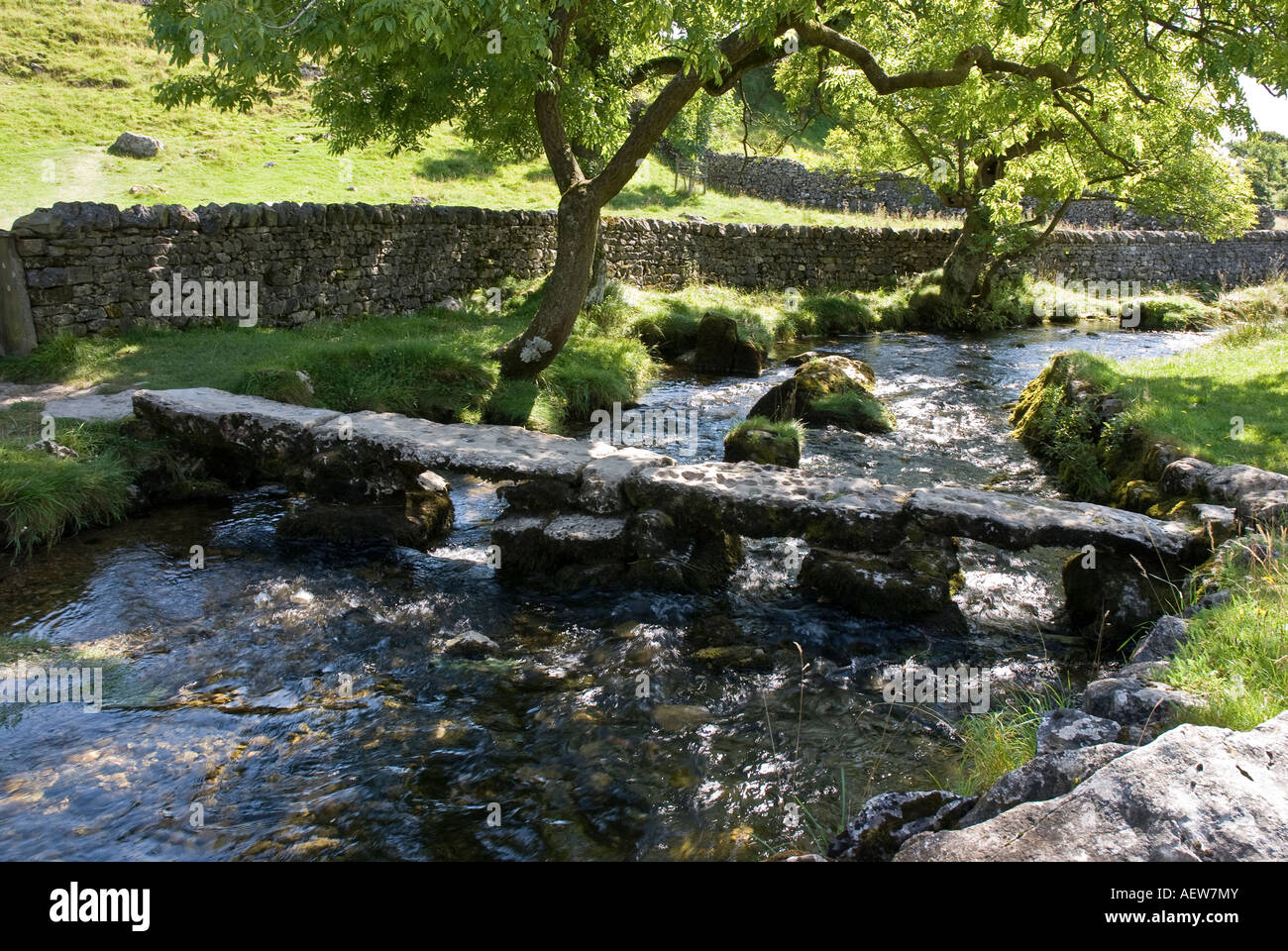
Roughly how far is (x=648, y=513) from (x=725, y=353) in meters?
8.98

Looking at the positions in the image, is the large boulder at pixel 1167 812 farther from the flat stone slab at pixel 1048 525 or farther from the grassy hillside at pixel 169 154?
the grassy hillside at pixel 169 154

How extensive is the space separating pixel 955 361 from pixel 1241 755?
14.6 meters

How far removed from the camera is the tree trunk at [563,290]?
11.7 meters

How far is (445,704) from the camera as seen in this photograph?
16.7ft

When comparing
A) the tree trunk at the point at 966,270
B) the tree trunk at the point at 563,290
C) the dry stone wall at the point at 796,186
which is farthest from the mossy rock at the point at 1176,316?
the tree trunk at the point at 563,290

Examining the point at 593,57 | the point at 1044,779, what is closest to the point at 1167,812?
the point at 1044,779

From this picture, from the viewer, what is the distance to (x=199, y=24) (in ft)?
→ 24.5

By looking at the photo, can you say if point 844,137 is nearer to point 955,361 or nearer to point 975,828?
point 955,361

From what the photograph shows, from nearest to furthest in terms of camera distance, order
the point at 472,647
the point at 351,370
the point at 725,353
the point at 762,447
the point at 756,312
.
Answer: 1. the point at 472,647
2. the point at 762,447
3. the point at 351,370
4. the point at 725,353
5. the point at 756,312

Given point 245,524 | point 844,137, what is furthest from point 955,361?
point 245,524

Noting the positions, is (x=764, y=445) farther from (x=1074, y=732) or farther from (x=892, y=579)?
(x=1074, y=732)

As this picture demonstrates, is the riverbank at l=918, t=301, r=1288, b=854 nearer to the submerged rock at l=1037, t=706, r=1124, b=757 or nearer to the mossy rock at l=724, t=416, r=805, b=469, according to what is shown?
the submerged rock at l=1037, t=706, r=1124, b=757

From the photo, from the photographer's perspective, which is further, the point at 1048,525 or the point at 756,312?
the point at 756,312

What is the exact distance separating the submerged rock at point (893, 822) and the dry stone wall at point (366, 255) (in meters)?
11.8
